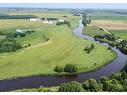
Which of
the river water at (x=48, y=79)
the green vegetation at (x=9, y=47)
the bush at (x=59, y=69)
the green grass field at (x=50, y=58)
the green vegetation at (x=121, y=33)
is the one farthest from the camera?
the green vegetation at (x=121, y=33)

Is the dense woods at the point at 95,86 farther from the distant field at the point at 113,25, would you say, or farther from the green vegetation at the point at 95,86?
the distant field at the point at 113,25

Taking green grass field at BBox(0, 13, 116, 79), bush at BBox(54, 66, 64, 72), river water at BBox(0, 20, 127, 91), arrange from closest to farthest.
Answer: river water at BBox(0, 20, 127, 91), bush at BBox(54, 66, 64, 72), green grass field at BBox(0, 13, 116, 79)

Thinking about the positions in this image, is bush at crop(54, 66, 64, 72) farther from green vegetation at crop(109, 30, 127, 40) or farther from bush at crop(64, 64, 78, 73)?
green vegetation at crop(109, 30, 127, 40)

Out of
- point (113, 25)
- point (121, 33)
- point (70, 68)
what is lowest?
point (113, 25)

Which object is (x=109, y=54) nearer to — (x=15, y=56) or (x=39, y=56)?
(x=39, y=56)

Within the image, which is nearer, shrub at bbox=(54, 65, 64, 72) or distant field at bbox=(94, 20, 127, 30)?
shrub at bbox=(54, 65, 64, 72)

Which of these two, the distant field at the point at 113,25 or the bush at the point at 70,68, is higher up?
the bush at the point at 70,68

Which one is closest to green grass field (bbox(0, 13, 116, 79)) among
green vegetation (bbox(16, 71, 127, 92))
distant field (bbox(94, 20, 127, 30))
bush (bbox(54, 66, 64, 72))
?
bush (bbox(54, 66, 64, 72))

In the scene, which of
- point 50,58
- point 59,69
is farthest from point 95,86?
point 50,58

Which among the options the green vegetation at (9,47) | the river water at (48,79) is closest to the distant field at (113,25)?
the green vegetation at (9,47)

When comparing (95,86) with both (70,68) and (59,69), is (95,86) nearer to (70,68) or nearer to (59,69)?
(70,68)

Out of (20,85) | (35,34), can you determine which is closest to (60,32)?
(35,34)
